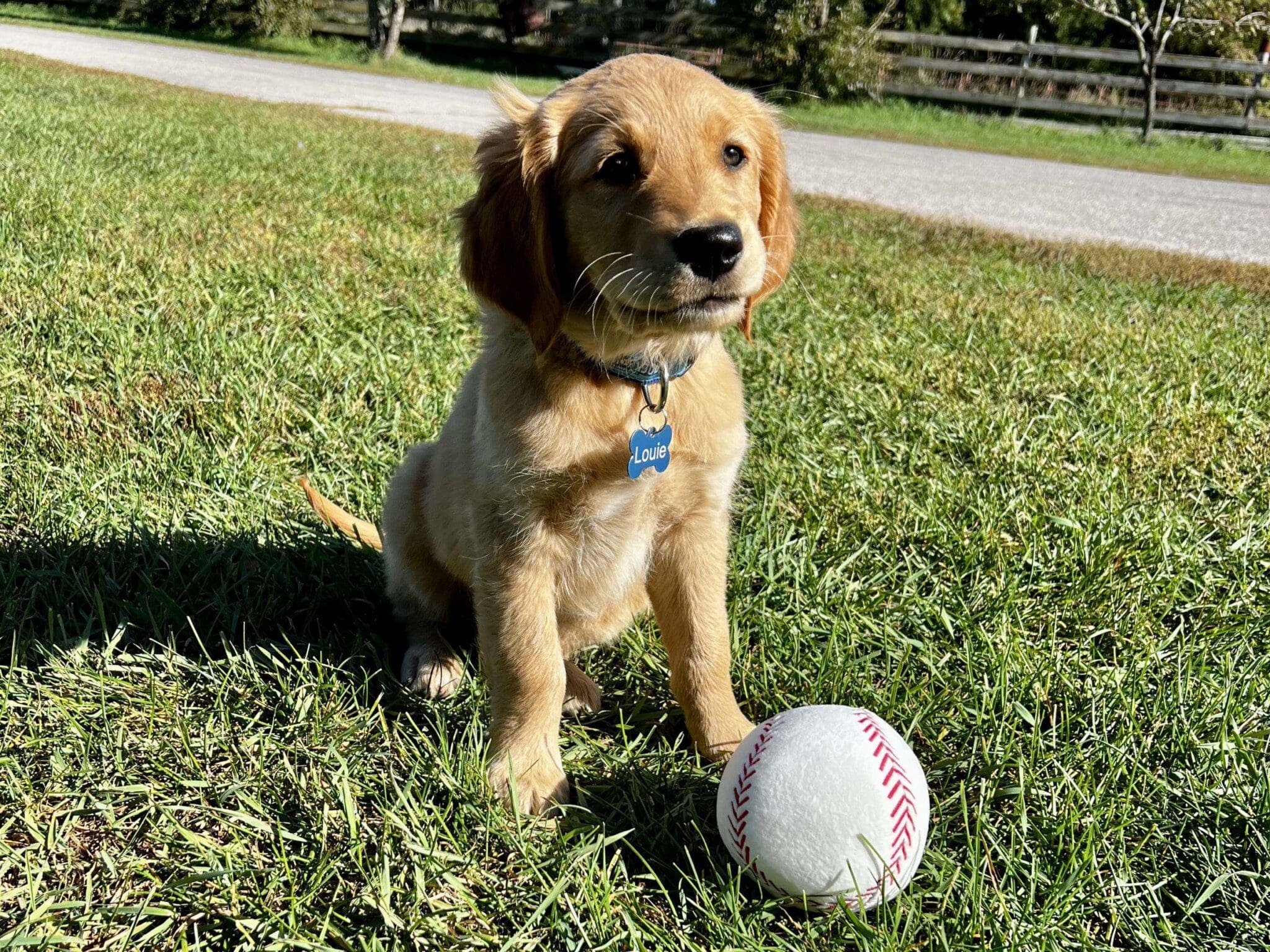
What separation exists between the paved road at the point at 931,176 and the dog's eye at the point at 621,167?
3.85 m

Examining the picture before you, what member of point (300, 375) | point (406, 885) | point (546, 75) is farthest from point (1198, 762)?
point (546, 75)

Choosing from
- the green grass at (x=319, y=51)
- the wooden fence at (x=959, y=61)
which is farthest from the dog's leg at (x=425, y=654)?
the green grass at (x=319, y=51)

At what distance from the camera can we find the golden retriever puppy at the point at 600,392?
1957mm

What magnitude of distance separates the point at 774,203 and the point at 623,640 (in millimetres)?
1084

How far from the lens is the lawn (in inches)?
599

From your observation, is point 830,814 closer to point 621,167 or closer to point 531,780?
point 531,780

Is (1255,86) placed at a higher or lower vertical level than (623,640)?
higher

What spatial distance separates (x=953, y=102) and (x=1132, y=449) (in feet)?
64.9

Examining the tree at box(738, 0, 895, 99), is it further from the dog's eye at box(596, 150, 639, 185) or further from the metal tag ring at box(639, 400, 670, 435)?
the metal tag ring at box(639, 400, 670, 435)

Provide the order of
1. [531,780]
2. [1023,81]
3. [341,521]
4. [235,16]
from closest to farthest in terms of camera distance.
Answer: [531,780]
[341,521]
[1023,81]
[235,16]

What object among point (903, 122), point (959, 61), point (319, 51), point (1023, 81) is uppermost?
point (959, 61)

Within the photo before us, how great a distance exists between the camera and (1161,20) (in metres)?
17.7

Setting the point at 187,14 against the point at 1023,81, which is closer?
the point at 1023,81

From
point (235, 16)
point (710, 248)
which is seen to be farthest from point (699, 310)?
point (235, 16)
